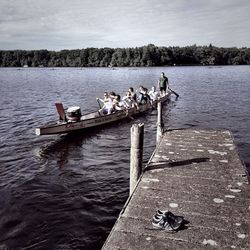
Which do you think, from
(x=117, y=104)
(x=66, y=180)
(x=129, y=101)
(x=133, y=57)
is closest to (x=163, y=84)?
(x=129, y=101)

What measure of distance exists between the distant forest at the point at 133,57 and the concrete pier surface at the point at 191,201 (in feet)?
375

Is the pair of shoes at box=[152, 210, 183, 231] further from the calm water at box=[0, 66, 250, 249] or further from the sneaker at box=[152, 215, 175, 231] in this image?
the calm water at box=[0, 66, 250, 249]

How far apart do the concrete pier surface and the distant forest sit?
375 feet

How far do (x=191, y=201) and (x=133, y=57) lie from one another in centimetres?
12126

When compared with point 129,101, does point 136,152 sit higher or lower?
higher

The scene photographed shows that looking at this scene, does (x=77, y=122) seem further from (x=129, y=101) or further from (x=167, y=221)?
(x=167, y=221)

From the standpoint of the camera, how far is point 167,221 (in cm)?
533

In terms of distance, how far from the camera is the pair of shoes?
5.30 meters

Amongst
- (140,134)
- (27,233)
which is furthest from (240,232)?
(27,233)

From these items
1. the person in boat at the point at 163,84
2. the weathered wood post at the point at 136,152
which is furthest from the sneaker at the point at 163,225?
the person in boat at the point at 163,84

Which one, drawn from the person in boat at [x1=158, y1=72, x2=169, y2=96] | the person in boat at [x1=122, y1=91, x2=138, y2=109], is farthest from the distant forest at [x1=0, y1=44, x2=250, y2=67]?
the person in boat at [x1=122, y1=91, x2=138, y2=109]

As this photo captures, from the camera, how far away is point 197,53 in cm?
13575

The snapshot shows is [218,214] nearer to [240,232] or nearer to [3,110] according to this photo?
[240,232]

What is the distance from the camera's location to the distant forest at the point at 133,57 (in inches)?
4904
